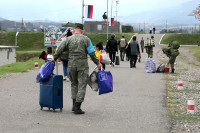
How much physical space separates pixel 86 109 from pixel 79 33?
1.87 meters

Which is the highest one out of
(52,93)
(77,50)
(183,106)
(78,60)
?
(77,50)

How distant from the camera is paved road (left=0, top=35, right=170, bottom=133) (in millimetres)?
9391

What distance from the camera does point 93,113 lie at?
448 inches

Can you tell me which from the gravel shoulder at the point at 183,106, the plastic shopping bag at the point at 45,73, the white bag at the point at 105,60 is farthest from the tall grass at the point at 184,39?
the plastic shopping bag at the point at 45,73

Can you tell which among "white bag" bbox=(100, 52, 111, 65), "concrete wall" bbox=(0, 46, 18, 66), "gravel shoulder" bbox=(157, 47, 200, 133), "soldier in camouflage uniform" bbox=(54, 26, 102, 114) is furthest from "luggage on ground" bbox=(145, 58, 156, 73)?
"concrete wall" bbox=(0, 46, 18, 66)

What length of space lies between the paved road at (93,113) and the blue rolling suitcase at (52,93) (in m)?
0.18

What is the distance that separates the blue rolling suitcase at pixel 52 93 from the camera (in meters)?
11.2

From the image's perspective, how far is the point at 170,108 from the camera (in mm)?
12867

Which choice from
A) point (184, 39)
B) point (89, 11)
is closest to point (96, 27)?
point (184, 39)

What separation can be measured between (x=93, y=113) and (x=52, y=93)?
38.6 inches

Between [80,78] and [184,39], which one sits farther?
[184,39]

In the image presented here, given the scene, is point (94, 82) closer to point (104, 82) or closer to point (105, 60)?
point (104, 82)

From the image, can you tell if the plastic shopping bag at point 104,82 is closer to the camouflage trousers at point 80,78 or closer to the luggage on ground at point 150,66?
the camouflage trousers at point 80,78

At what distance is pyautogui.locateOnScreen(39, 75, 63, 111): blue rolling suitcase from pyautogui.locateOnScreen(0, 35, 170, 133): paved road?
6.9 inches
